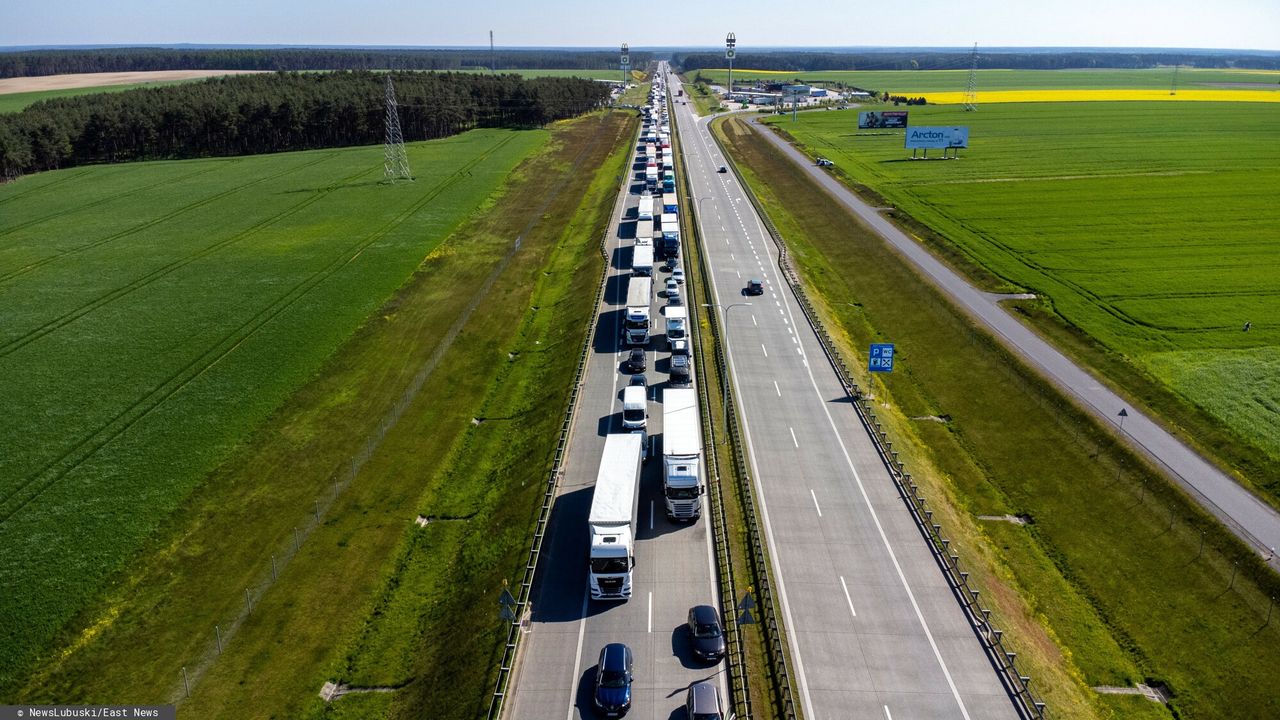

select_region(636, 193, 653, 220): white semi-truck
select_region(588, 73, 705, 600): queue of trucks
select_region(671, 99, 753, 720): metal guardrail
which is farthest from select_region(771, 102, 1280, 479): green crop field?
select_region(636, 193, 653, 220): white semi-truck

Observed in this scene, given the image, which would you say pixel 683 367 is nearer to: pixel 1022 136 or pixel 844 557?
pixel 844 557

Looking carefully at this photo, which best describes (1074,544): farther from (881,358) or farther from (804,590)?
(881,358)

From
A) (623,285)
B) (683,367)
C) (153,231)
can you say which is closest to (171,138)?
(153,231)

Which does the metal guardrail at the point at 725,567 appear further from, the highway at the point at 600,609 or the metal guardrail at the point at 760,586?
the highway at the point at 600,609

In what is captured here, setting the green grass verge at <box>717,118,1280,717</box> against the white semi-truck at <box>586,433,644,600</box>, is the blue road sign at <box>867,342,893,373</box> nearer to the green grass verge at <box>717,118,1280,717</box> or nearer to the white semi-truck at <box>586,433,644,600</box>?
the green grass verge at <box>717,118,1280,717</box>

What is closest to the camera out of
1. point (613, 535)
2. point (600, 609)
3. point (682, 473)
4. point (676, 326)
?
point (613, 535)

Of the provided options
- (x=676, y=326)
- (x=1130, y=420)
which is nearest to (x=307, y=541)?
(x=676, y=326)
